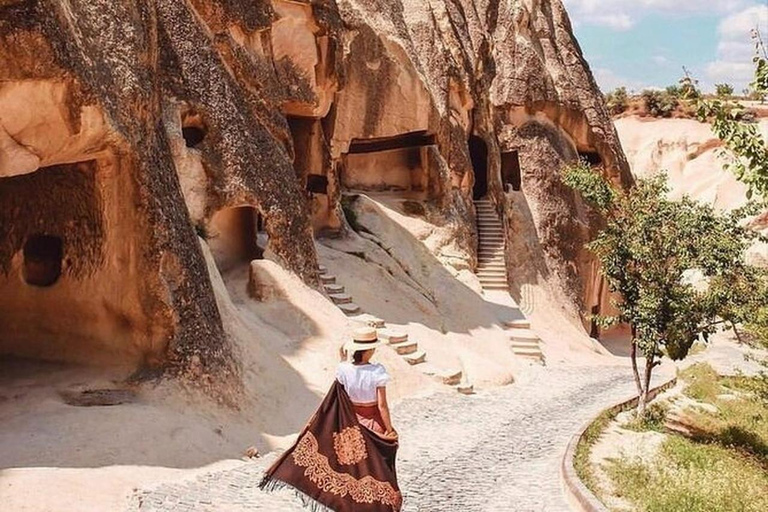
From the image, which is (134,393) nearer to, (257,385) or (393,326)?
(257,385)

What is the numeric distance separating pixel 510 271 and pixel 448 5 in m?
9.75

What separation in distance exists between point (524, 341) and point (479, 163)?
1003cm

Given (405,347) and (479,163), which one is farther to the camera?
(479,163)

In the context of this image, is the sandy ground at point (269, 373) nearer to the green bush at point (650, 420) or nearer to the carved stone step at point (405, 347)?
the carved stone step at point (405, 347)

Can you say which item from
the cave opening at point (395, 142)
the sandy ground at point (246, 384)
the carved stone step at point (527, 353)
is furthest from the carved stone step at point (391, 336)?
the cave opening at point (395, 142)

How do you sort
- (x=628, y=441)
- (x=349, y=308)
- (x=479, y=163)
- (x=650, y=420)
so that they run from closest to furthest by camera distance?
1. (x=628, y=441)
2. (x=650, y=420)
3. (x=349, y=308)
4. (x=479, y=163)

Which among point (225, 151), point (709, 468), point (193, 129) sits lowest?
point (709, 468)

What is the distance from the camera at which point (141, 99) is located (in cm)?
1062

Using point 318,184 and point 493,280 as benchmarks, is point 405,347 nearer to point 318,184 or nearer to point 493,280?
point 318,184

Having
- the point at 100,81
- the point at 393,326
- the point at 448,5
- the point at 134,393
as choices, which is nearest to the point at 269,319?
the point at 393,326

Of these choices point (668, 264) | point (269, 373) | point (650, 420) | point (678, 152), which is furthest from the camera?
point (678, 152)

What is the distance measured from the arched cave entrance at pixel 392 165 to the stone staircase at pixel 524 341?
5.37 m

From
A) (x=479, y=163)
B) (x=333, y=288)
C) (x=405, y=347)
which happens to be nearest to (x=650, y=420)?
(x=405, y=347)

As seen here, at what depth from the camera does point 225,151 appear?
14.6m
